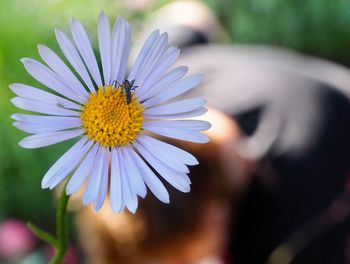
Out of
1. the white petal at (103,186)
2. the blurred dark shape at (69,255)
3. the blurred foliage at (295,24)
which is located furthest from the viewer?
the blurred foliage at (295,24)

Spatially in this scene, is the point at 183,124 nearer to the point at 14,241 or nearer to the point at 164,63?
the point at 164,63

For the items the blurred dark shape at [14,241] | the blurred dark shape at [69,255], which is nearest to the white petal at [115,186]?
the blurred dark shape at [69,255]

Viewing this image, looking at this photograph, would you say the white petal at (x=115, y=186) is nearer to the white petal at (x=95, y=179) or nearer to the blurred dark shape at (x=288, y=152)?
the white petal at (x=95, y=179)

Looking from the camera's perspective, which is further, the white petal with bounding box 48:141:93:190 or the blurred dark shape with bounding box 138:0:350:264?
the blurred dark shape with bounding box 138:0:350:264

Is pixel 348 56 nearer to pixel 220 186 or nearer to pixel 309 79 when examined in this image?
pixel 309 79

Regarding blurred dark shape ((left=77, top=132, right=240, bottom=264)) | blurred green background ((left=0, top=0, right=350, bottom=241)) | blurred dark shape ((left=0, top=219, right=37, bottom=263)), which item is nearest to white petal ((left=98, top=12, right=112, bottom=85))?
blurred dark shape ((left=77, top=132, right=240, bottom=264))

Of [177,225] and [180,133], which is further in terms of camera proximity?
[177,225]

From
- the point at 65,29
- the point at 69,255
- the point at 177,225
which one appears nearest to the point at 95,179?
the point at 177,225

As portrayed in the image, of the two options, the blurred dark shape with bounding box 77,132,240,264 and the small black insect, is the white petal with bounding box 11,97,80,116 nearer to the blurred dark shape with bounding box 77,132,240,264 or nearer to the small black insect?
the small black insect
